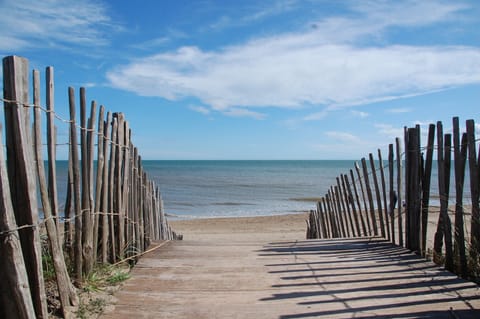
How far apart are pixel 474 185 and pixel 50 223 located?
11.5 feet

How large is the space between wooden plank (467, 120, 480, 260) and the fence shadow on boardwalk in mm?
361

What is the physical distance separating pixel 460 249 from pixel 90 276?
3337 millimetres

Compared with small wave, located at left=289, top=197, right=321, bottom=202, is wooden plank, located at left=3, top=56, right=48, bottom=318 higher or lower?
higher

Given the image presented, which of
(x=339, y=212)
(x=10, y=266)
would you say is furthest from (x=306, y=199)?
(x=10, y=266)

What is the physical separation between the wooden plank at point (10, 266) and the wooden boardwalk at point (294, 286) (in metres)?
0.80

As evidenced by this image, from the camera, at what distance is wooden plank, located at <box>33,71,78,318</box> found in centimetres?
279

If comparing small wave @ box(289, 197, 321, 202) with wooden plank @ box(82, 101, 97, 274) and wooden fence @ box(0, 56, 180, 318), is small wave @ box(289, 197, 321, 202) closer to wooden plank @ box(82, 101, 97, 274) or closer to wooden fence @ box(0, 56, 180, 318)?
wooden fence @ box(0, 56, 180, 318)

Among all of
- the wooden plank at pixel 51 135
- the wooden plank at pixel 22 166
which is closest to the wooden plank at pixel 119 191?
the wooden plank at pixel 51 135

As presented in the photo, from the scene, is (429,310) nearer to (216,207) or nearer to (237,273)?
(237,273)

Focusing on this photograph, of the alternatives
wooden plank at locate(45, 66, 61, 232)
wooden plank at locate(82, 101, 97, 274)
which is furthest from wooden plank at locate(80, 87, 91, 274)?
wooden plank at locate(45, 66, 61, 232)

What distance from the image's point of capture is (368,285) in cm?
363

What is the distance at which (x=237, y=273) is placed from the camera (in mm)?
4098

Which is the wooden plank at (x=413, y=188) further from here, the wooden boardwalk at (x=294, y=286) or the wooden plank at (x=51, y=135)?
the wooden plank at (x=51, y=135)

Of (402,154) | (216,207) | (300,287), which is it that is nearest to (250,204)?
(216,207)
